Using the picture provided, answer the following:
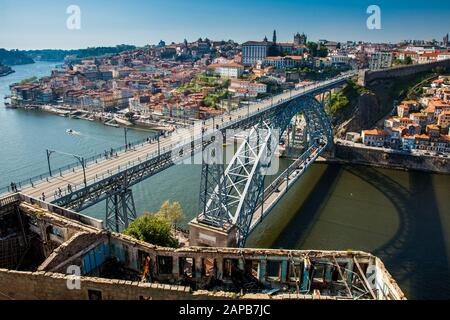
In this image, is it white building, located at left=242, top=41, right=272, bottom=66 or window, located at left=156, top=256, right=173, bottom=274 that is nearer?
window, located at left=156, top=256, right=173, bottom=274

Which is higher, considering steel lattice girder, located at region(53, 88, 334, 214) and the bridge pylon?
steel lattice girder, located at region(53, 88, 334, 214)

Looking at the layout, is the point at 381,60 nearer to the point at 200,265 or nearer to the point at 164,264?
the point at 200,265

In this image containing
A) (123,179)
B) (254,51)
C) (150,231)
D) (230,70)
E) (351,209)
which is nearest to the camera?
(150,231)

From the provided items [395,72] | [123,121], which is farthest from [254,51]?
[123,121]

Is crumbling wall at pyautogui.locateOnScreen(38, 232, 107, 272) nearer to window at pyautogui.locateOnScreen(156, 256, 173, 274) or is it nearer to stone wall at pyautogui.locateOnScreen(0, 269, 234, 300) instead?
stone wall at pyautogui.locateOnScreen(0, 269, 234, 300)

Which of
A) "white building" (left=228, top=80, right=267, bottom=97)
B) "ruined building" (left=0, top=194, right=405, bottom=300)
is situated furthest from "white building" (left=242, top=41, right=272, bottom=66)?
"ruined building" (left=0, top=194, right=405, bottom=300)

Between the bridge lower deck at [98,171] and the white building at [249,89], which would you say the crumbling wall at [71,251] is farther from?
the white building at [249,89]
